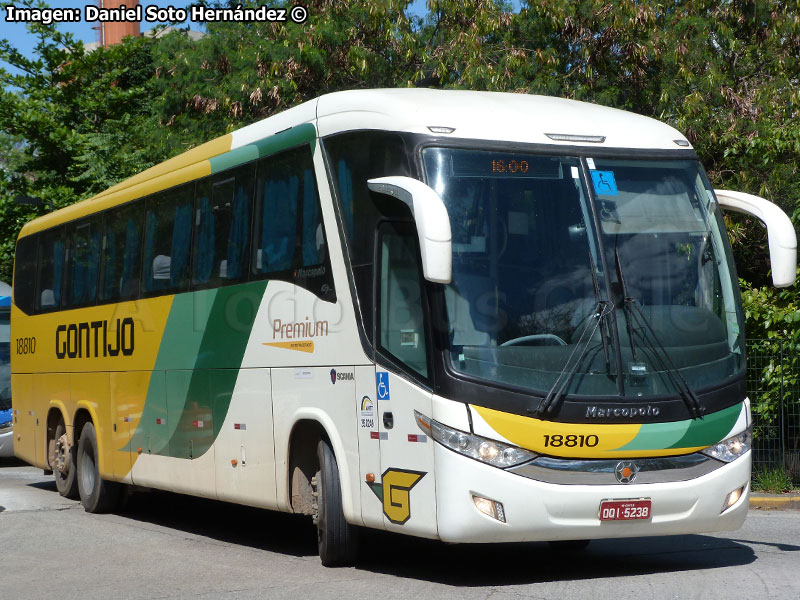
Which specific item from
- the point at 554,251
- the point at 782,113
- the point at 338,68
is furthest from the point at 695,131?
the point at 554,251

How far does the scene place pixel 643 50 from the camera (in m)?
21.5

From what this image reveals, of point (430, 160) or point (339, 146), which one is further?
point (339, 146)

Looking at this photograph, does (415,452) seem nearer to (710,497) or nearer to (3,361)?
(710,497)

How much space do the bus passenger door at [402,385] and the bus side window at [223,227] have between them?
2.50 metres

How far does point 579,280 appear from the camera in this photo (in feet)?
27.1

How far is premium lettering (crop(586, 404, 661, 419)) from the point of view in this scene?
8039 mm

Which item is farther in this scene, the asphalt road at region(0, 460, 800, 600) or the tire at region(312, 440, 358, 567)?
the tire at region(312, 440, 358, 567)

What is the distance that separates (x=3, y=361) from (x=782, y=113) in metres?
14.5

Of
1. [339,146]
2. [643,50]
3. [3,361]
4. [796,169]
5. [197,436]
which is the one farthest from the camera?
[3,361]

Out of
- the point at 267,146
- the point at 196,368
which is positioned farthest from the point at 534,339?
the point at 196,368

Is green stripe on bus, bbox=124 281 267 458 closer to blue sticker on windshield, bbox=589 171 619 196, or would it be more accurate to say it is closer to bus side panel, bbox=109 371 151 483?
bus side panel, bbox=109 371 151 483

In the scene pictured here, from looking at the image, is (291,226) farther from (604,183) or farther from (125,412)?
(125,412)

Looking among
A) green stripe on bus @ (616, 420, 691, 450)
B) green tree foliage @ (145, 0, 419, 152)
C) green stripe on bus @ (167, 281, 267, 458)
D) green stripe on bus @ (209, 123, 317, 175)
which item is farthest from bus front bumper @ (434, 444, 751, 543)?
green tree foliage @ (145, 0, 419, 152)

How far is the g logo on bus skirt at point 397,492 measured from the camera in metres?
8.29
